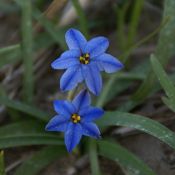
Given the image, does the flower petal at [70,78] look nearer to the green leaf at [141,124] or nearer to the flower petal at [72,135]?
the flower petal at [72,135]

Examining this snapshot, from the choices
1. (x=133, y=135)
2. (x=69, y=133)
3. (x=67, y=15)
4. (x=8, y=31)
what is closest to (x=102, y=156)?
(x=133, y=135)

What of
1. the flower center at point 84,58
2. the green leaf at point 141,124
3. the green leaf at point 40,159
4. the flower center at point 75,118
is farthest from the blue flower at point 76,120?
the green leaf at point 40,159

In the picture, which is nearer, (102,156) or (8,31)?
(102,156)

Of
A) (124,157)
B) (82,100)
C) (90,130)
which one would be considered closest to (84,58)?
(82,100)

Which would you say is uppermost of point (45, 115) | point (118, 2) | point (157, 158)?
point (118, 2)

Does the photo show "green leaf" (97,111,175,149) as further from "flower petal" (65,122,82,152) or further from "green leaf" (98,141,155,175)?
"flower petal" (65,122,82,152)

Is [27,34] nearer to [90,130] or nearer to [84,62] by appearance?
[84,62]

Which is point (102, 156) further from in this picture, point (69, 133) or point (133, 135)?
point (69, 133)
